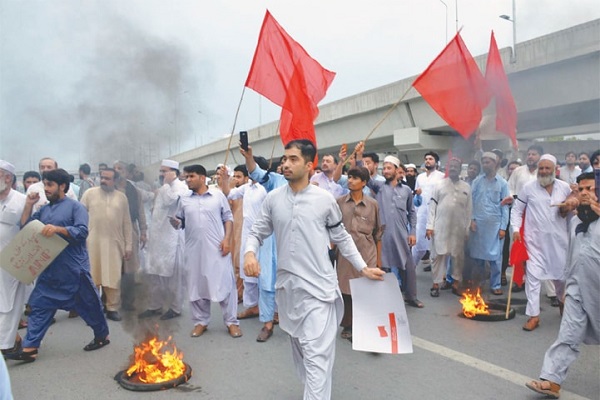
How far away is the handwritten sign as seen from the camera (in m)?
4.81

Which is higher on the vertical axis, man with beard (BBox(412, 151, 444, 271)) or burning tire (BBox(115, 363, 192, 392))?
man with beard (BBox(412, 151, 444, 271))

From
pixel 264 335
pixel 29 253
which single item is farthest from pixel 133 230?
pixel 264 335

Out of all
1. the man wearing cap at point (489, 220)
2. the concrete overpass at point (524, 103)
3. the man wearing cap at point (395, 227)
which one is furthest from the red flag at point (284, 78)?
the man wearing cap at point (489, 220)

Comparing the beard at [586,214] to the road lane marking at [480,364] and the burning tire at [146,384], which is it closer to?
the road lane marking at [480,364]

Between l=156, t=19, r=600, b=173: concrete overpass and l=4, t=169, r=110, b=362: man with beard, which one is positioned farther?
l=156, t=19, r=600, b=173: concrete overpass

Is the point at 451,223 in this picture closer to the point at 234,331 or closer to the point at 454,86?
the point at 454,86

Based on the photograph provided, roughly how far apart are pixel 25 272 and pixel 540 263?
536 cm

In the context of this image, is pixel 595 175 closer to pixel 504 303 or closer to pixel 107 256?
pixel 504 303

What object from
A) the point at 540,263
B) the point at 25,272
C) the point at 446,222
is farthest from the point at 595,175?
the point at 25,272

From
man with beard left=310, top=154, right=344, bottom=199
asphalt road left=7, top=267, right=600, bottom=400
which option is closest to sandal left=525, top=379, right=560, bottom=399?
asphalt road left=7, top=267, right=600, bottom=400

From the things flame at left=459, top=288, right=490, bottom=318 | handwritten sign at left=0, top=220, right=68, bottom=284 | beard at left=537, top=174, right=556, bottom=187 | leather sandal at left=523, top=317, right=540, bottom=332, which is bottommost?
leather sandal at left=523, top=317, right=540, bottom=332

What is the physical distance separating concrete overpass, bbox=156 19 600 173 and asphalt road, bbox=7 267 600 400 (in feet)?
6.14

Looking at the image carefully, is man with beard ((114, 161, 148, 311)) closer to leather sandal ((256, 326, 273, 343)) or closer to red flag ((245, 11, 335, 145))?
leather sandal ((256, 326, 273, 343))

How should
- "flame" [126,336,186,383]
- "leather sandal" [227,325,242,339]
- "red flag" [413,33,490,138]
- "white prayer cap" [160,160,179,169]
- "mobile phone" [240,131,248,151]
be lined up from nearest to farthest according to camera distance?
"flame" [126,336,186,383], "mobile phone" [240,131,248,151], "white prayer cap" [160,160,179,169], "leather sandal" [227,325,242,339], "red flag" [413,33,490,138]
